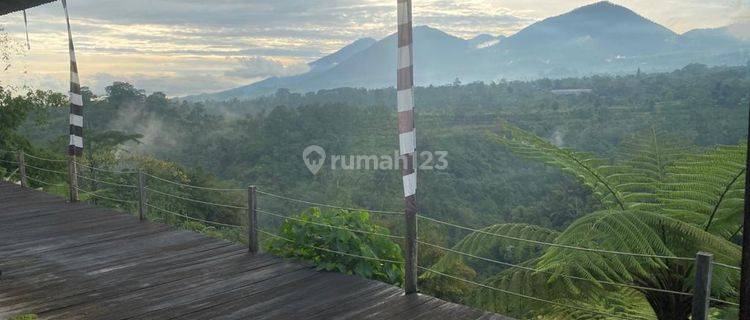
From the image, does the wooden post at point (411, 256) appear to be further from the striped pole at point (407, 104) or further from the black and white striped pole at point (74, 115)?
the black and white striped pole at point (74, 115)

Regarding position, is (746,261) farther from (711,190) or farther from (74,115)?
(74,115)

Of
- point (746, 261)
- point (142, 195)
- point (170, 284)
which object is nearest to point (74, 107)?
point (142, 195)

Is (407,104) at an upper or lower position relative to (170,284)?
upper

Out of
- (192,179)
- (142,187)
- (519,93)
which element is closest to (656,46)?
(519,93)

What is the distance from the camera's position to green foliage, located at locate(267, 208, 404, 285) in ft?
15.3

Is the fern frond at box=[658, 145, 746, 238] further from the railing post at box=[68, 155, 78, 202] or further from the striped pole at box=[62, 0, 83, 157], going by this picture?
the railing post at box=[68, 155, 78, 202]

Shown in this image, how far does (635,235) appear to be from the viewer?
3750mm

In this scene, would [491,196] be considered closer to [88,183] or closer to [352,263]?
[88,183]

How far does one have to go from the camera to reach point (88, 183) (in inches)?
728

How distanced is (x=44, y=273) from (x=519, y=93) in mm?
59246

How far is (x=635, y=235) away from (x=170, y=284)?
328cm

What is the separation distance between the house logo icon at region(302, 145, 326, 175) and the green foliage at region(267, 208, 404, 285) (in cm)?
3344

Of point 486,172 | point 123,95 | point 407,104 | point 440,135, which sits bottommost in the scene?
Answer: point 486,172

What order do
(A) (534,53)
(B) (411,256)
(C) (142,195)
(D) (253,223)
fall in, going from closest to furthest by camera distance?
1. (B) (411,256)
2. (D) (253,223)
3. (C) (142,195)
4. (A) (534,53)
